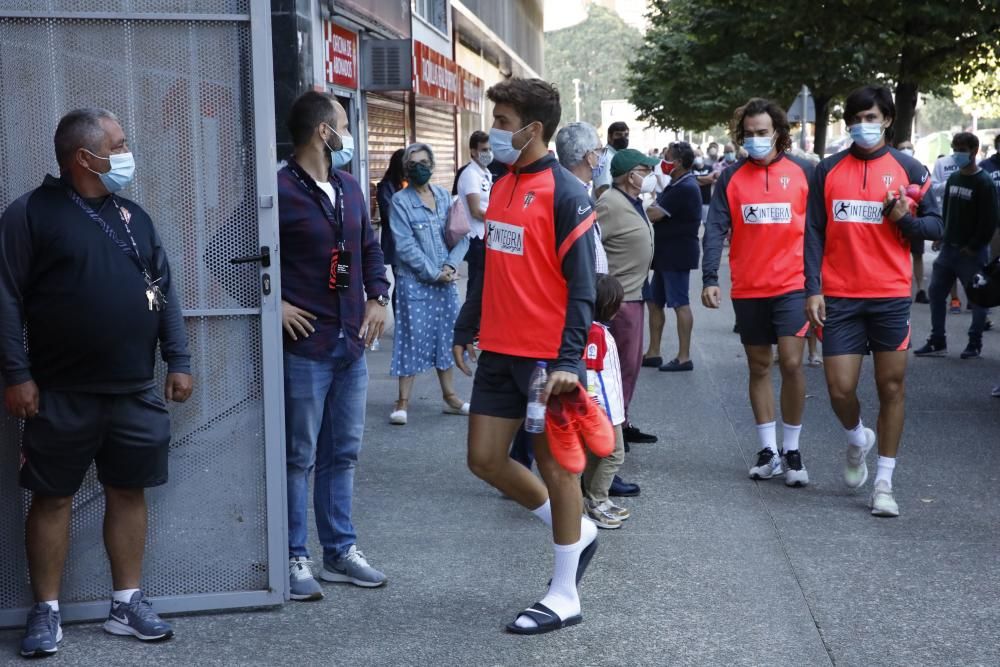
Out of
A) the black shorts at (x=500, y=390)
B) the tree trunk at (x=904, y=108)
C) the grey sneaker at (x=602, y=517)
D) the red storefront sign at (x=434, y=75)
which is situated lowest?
the grey sneaker at (x=602, y=517)

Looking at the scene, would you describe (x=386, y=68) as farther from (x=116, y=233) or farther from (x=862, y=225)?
(x=116, y=233)

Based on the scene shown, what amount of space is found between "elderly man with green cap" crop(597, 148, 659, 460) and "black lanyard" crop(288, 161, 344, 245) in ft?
7.80

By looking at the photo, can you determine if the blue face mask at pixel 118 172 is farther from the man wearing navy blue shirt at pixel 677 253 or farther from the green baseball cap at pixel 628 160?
the man wearing navy blue shirt at pixel 677 253

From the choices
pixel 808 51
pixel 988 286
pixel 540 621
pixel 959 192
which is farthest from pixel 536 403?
pixel 808 51

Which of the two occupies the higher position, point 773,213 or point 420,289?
point 773,213

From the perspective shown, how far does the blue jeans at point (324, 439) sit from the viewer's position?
17.0 feet

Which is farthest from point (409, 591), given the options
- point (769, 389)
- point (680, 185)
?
point (680, 185)

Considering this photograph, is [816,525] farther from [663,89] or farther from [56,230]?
[663,89]

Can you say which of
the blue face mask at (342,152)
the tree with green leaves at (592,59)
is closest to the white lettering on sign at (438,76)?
the blue face mask at (342,152)

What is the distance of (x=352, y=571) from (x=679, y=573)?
1315 millimetres

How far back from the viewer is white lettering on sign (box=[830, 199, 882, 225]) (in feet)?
21.3

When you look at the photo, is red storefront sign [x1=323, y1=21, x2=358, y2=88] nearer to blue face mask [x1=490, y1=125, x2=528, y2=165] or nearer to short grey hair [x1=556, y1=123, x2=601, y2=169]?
short grey hair [x1=556, y1=123, x2=601, y2=169]

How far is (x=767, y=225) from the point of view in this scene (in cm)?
701

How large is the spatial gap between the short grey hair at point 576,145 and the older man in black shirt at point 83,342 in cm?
238
